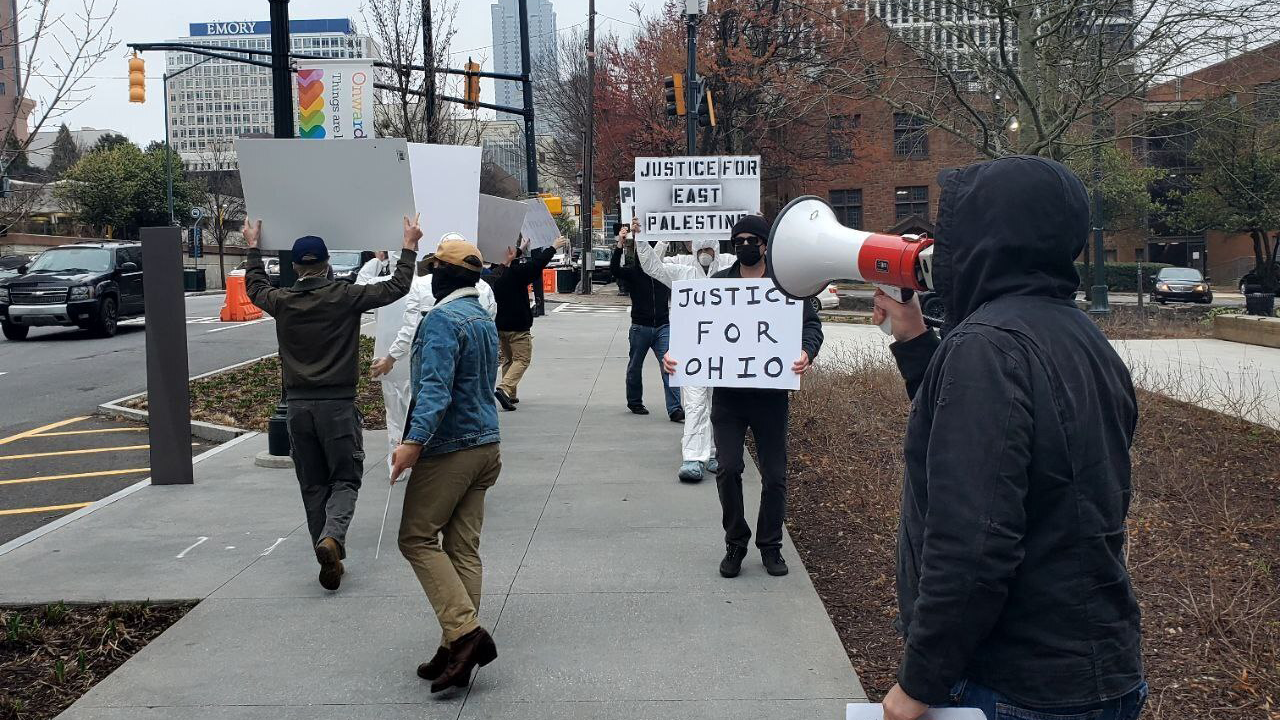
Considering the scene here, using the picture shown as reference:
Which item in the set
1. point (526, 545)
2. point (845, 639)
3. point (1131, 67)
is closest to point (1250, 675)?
point (845, 639)

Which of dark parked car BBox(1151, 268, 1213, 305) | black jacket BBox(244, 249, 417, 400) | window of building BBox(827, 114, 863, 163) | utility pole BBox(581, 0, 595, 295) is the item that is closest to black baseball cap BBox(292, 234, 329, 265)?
black jacket BBox(244, 249, 417, 400)

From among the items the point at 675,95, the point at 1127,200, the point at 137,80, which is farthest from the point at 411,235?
the point at 1127,200

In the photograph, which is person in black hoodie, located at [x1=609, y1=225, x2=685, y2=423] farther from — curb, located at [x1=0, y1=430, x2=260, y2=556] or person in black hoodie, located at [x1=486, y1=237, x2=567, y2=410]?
curb, located at [x1=0, y1=430, x2=260, y2=556]

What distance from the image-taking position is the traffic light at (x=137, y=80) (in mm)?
24370

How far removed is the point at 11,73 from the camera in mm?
5488

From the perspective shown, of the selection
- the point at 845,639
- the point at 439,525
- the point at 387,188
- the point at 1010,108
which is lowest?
the point at 845,639

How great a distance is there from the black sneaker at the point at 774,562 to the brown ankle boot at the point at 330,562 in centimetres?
234

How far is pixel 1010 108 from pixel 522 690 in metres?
10.5

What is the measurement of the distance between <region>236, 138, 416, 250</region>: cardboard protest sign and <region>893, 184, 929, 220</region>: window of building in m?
47.8

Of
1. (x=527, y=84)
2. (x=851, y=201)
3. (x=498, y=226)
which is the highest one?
(x=527, y=84)

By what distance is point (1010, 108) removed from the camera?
12648mm

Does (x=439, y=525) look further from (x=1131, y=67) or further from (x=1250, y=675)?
(x=1131, y=67)

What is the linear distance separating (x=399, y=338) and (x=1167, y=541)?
16.4 feet

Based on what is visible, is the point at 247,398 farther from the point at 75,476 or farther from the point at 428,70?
the point at 428,70
